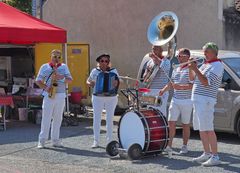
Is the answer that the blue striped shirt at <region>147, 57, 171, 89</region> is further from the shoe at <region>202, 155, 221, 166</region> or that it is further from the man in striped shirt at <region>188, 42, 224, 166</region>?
the shoe at <region>202, 155, 221, 166</region>

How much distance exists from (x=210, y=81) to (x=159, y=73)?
58.8 inches

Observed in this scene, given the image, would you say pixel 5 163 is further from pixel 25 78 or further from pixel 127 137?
pixel 25 78

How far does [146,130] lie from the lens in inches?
315

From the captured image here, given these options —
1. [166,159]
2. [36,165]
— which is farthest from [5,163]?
[166,159]

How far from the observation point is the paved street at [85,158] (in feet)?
25.2

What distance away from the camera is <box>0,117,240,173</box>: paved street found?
25.2 feet

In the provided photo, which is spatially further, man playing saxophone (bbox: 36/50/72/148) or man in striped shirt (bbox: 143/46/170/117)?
man playing saxophone (bbox: 36/50/72/148)

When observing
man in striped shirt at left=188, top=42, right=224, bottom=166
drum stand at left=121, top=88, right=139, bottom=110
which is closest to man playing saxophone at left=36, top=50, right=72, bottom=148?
drum stand at left=121, top=88, right=139, bottom=110

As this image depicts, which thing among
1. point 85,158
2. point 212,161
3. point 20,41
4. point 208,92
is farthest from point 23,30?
point 212,161

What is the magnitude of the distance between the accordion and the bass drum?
35.1 inches

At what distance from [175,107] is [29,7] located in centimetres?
1855

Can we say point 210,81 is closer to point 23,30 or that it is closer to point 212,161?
point 212,161

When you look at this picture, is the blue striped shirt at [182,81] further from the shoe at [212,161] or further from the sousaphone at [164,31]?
the shoe at [212,161]

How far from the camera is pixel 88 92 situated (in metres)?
14.9
